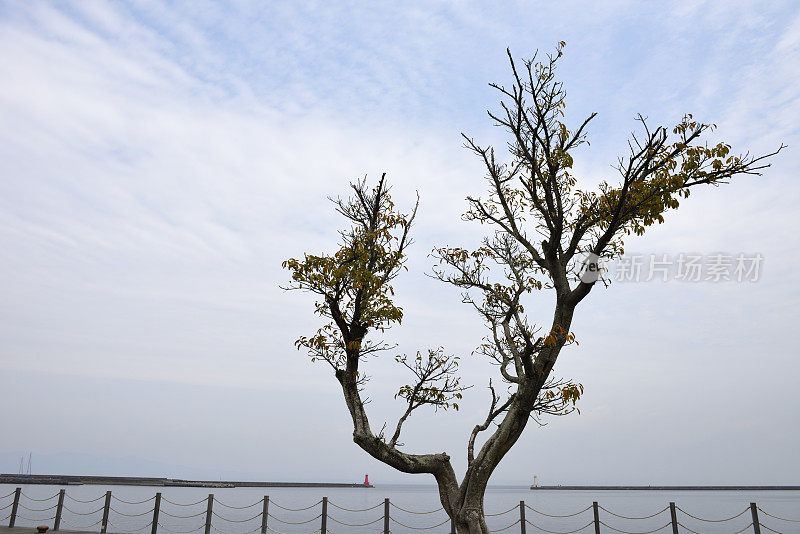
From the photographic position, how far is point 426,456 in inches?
341

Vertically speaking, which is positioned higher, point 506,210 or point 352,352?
point 506,210

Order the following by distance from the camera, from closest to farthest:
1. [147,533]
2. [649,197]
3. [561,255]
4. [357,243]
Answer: [649,197] < [561,255] < [357,243] < [147,533]

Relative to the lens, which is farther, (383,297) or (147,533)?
(147,533)

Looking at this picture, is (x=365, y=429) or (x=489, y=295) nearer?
(x=365, y=429)

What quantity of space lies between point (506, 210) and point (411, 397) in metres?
3.43

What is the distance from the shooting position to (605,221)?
26.4 feet

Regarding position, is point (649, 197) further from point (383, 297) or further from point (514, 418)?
point (383, 297)

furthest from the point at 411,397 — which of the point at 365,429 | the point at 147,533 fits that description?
the point at 147,533

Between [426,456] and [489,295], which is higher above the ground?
[489,295]

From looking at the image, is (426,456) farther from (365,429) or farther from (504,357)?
(504,357)

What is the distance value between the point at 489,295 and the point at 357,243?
2.40 m

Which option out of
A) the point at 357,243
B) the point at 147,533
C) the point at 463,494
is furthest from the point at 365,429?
the point at 147,533

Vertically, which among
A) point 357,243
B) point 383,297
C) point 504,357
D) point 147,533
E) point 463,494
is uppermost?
point 357,243

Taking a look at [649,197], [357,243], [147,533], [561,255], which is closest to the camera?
[649,197]
